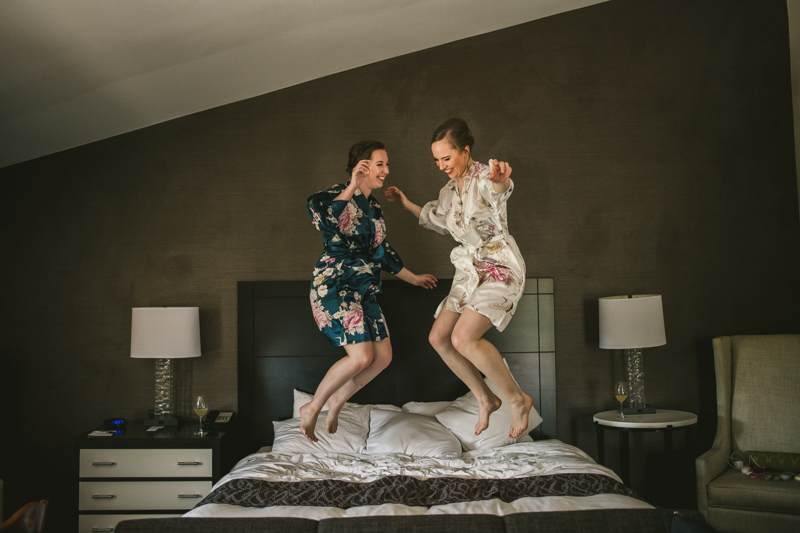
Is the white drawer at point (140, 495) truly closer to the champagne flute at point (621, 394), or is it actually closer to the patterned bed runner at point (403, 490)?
the patterned bed runner at point (403, 490)

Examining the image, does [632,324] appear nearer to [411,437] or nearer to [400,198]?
[411,437]

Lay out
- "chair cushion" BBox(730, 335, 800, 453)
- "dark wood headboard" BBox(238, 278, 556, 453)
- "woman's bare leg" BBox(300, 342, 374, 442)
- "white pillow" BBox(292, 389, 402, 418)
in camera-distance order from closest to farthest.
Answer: "woman's bare leg" BBox(300, 342, 374, 442) → "chair cushion" BBox(730, 335, 800, 453) → "white pillow" BBox(292, 389, 402, 418) → "dark wood headboard" BBox(238, 278, 556, 453)

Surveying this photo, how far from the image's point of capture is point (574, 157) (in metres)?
4.07

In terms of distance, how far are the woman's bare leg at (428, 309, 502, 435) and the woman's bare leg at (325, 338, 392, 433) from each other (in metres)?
0.32

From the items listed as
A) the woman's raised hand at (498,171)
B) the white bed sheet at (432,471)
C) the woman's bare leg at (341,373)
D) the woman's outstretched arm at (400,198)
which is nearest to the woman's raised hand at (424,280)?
the woman's outstretched arm at (400,198)

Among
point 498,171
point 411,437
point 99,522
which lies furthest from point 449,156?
point 99,522

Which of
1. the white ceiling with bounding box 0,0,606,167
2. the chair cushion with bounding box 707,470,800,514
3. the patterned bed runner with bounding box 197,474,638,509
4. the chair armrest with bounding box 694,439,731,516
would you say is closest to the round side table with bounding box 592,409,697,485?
the chair armrest with bounding box 694,439,731,516

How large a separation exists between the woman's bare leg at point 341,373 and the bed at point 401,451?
1.03ft

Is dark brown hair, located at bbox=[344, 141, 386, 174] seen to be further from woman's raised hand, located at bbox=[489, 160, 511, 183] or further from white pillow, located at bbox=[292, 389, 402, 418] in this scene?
white pillow, located at bbox=[292, 389, 402, 418]

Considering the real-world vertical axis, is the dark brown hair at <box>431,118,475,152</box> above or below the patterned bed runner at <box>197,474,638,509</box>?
above

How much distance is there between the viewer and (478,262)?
237 centimetres

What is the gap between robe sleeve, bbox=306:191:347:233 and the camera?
2.60m

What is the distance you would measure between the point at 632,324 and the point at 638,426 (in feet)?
2.00

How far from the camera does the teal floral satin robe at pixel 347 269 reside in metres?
2.61
